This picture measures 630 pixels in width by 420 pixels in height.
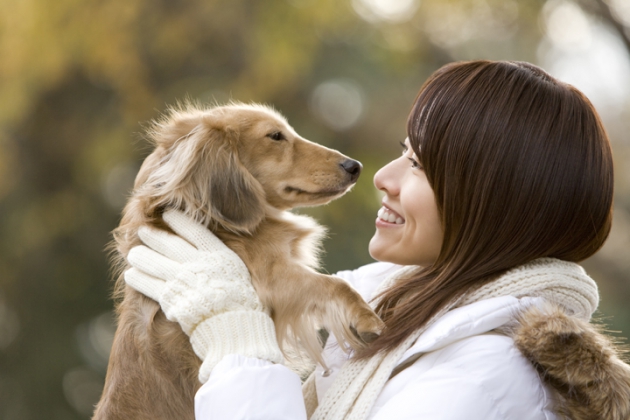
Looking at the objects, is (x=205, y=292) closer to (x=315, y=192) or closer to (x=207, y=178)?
(x=207, y=178)

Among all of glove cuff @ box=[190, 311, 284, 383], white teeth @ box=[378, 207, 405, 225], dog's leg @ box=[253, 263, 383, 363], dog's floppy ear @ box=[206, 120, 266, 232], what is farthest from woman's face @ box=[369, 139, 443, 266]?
dog's floppy ear @ box=[206, 120, 266, 232]

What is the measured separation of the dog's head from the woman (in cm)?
43

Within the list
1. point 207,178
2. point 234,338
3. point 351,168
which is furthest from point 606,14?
point 234,338

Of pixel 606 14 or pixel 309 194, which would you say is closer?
pixel 309 194

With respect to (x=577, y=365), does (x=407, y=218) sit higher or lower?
higher

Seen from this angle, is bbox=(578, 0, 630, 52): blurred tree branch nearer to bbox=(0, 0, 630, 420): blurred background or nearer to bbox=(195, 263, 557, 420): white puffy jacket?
bbox=(0, 0, 630, 420): blurred background

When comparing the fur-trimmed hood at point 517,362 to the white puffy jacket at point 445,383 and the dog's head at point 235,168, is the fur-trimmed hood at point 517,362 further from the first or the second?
the dog's head at point 235,168

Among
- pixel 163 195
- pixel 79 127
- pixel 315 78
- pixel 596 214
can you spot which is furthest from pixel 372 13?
pixel 596 214

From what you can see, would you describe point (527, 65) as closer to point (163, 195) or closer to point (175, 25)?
point (163, 195)

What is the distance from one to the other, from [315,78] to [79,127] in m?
2.81

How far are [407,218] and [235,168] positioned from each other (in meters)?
0.80

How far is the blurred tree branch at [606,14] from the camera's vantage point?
434 cm

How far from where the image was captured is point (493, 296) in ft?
5.79

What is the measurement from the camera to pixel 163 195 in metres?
2.38
